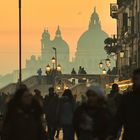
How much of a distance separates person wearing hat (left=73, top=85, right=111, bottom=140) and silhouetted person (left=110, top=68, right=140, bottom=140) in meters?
1.00

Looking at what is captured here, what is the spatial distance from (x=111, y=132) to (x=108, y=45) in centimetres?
8751

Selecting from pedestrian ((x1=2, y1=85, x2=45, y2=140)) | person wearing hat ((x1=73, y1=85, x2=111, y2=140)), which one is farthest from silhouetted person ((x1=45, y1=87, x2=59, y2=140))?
person wearing hat ((x1=73, y1=85, x2=111, y2=140))

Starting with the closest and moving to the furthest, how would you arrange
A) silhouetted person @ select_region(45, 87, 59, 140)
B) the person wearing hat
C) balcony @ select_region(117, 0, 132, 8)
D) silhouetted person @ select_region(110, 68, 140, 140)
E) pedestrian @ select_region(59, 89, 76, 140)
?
the person wearing hat < silhouetted person @ select_region(110, 68, 140, 140) < pedestrian @ select_region(59, 89, 76, 140) < silhouetted person @ select_region(45, 87, 59, 140) < balcony @ select_region(117, 0, 132, 8)

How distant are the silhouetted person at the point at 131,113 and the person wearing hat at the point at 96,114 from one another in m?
1.00

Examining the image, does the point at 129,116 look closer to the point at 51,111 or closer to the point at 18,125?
the point at 18,125

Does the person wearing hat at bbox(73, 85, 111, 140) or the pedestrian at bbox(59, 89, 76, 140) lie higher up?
the person wearing hat at bbox(73, 85, 111, 140)

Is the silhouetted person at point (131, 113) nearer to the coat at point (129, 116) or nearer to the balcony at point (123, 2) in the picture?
the coat at point (129, 116)

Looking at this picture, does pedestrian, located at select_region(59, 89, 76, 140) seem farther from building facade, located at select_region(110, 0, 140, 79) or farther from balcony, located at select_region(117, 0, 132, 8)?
balcony, located at select_region(117, 0, 132, 8)

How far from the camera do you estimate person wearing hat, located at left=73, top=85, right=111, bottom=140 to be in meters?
12.2

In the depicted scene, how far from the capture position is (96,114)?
→ 40.2ft

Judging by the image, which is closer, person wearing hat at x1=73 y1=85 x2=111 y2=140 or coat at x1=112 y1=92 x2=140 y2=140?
person wearing hat at x1=73 y1=85 x2=111 y2=140

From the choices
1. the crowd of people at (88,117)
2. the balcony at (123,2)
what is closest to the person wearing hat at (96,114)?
the crowd of people at (88,117)

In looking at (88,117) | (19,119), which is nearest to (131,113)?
(88,117)

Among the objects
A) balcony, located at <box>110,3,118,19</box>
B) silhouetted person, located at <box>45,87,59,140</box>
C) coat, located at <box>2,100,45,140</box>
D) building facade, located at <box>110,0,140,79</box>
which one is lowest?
silhouetted person, located at <box>45,87,59,140</box>
